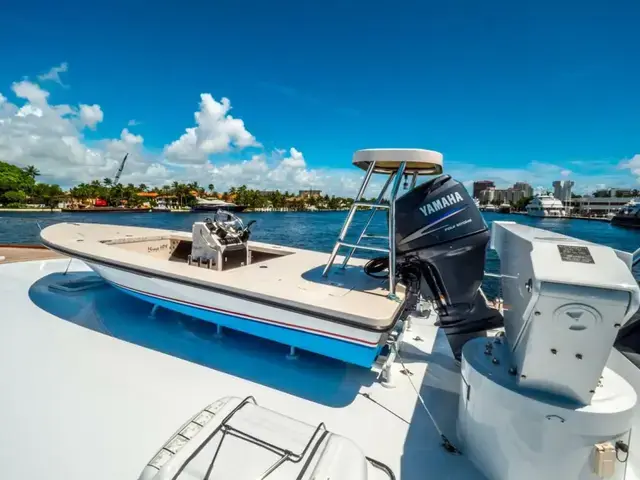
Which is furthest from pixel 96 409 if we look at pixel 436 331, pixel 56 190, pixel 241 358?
pixel 56 190

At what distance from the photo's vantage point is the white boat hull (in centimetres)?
234

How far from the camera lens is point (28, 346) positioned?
10.3ft

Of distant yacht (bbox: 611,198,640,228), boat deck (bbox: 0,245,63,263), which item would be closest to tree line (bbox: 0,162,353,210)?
distant yacht (bbox: 611,198,640,228)

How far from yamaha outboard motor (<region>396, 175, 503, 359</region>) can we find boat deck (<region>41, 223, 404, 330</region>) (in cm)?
32

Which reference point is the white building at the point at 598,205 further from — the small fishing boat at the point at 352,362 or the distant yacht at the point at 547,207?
the small fishing boat at the point at 352,362

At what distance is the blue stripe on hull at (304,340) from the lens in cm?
238

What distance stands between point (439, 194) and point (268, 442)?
1.91 meters

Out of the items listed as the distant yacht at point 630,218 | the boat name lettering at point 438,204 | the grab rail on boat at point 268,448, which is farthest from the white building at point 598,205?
the grab rail on boat at point 268,448

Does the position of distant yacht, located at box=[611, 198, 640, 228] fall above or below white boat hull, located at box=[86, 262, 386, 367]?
above

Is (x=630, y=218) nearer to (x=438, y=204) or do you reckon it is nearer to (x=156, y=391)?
(x=438, y=204)

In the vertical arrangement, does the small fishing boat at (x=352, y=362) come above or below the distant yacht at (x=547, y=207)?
below

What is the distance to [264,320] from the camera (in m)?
2.65

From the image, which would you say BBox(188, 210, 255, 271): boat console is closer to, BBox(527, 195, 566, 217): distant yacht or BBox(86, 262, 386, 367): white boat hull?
BBox(86, 262, 386, 367): white boat hull

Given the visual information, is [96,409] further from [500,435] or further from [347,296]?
[500,435]
